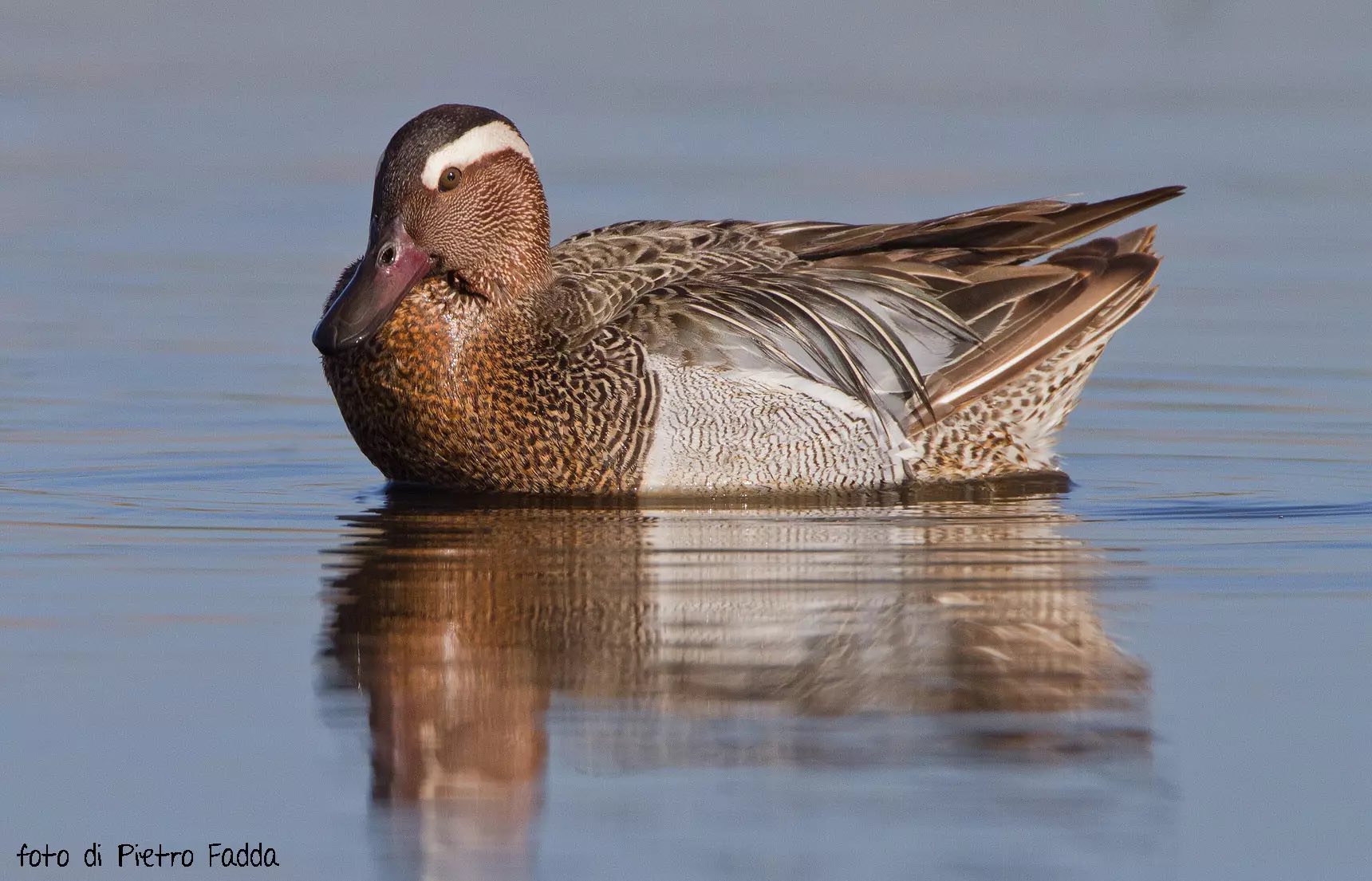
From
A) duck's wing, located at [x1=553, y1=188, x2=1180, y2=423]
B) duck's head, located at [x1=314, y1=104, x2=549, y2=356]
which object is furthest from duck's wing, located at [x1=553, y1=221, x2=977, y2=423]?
duck's head, located at [x1=314, y1=104, x2=549, y2=356]

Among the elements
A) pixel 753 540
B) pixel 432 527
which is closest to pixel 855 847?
pixel 753 540

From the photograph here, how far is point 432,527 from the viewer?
841 centimetres

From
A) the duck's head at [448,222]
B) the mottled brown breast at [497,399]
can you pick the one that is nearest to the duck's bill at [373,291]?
the duck's head at [448,222]

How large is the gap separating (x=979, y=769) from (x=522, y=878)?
3.84 feet

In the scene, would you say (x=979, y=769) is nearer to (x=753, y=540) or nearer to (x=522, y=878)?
(x=522, y=878)

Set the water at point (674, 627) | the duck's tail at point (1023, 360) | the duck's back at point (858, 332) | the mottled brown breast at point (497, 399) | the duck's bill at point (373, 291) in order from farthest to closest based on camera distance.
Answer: the duck's tail at point (1023, 360)
the duck's back at point (858, 332)
the mottled brown breast at point (497, 399)
the duck's bill at point (373, 291)
the water at point (674, 627)

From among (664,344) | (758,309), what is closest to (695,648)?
(664,344)

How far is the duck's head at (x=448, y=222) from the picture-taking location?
8727mm

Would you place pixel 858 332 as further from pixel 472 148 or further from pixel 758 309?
pixel 472 148

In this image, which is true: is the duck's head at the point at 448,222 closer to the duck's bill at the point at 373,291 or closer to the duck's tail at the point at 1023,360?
the duck's bill at the point at 373,291

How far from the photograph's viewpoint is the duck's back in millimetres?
9008

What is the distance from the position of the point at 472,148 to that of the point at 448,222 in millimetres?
290

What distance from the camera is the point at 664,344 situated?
8.96 metres

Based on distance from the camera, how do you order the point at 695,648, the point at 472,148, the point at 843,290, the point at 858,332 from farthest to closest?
the point at 843,290, the point at 858,332, the point at 472,148, the point at 695,648
